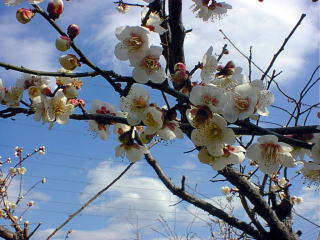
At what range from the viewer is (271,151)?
121cm

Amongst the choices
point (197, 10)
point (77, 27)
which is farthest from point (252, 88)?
point (197, 10)

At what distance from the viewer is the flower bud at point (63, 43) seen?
109 cm

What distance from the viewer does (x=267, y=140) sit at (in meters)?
1.13

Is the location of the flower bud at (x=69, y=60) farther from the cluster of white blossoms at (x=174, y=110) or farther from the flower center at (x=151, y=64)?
the flower center at (x=151, y=64)

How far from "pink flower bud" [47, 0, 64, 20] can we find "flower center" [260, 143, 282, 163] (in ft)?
2.69

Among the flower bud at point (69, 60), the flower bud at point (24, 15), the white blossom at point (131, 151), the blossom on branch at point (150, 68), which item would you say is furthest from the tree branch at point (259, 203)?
the flower bud at point (24, 15)

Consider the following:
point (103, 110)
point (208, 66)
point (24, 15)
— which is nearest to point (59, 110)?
point (103, 110)

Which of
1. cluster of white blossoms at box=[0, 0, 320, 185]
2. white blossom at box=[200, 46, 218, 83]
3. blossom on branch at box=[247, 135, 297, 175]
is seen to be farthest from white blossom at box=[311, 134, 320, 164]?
white blossom at box=[200, 46, 218, 83]

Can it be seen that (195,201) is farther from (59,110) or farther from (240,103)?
(240,103)

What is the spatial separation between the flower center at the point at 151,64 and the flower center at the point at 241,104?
0.29 metres

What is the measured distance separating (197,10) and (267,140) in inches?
43.9

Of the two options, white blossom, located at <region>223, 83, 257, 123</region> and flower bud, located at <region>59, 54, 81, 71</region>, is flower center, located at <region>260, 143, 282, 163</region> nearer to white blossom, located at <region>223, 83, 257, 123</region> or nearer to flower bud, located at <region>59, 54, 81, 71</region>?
white blossom, located at <region>223, 83, 257, 123</region>

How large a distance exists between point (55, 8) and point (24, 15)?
0.15 meters

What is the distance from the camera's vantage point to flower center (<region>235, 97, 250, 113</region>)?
0.97 m
